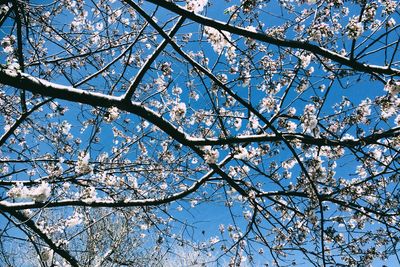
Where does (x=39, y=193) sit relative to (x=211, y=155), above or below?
below

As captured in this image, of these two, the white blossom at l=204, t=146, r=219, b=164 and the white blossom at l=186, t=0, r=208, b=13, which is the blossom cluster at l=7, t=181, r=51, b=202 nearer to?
the white blossom at l=204, t=146, r=219, b=164

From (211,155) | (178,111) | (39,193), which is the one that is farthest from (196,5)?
(39,193)

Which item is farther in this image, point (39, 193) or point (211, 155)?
point (211, 155)

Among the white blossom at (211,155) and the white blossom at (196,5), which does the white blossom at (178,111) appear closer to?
the white blossom at (211,155)

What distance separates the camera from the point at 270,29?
3.46 metres

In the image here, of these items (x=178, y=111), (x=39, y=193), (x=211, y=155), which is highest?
(x=178, y=111)

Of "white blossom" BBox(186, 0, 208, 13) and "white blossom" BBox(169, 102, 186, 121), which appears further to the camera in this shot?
"white blossom" BBox(169, 102, 186, 121)

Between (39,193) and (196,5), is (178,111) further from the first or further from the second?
(39,193)

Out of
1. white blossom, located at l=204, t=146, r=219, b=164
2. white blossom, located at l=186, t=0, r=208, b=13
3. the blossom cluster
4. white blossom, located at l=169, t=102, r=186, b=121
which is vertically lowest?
the blossom cluster

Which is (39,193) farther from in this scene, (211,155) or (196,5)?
(196,5)

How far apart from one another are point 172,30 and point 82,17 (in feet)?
A: 6.85

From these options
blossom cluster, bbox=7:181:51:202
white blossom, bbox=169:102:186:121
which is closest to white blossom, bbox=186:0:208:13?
white blossom, bbox=169:102:186:121

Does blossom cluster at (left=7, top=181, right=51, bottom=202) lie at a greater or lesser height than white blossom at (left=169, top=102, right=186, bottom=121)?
lesser

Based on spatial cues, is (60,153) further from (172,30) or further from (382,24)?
(382,24)
